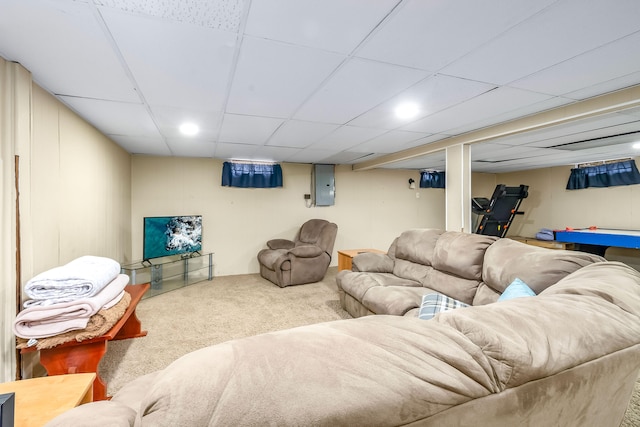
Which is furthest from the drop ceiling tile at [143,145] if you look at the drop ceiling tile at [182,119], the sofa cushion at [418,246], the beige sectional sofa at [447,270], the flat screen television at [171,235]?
the sofa cushion at [418,246]

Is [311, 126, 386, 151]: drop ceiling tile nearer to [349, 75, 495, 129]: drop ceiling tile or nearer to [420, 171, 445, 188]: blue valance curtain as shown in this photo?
[349, 75, 495, 129]: drop ceiling tile

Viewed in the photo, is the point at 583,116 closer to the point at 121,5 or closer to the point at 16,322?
the point at 121,5

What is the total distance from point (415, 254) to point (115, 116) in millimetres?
3286

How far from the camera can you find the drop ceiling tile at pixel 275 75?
1.53 m

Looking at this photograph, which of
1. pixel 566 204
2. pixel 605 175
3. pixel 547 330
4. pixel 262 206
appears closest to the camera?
pixel 547 330

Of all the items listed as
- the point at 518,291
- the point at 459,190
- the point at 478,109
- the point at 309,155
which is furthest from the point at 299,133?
the point at 518,291

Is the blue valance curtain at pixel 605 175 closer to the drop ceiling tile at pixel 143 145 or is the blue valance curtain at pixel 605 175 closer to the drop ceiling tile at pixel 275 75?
the drop ceiling tile at pixel 275 75

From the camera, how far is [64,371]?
164cm

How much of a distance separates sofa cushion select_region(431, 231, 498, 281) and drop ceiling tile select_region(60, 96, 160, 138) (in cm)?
299

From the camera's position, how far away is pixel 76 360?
1.66 metres

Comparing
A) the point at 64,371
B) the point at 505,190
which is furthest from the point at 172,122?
the point at 505,190

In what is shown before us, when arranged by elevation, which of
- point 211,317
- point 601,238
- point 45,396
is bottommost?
point 211,317

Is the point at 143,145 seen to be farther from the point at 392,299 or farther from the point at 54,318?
the point at 392,299

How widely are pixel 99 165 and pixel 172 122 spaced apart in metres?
1.05
